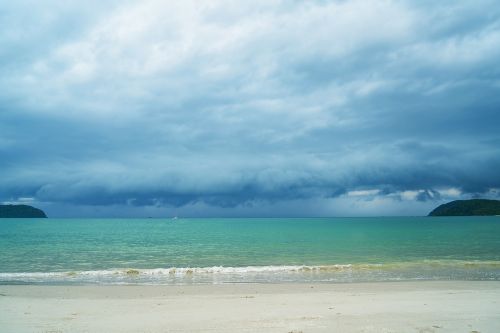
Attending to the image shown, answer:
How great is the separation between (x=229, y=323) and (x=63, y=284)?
46.8 feet

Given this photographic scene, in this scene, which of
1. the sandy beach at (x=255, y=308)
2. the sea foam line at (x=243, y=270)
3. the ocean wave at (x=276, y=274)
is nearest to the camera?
the sandy beach at (x=255, y=308)

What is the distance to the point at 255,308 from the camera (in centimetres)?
1443

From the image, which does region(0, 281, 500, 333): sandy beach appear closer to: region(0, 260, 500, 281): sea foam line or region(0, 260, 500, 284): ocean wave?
region(0, 260, 500, 284): ocean wave

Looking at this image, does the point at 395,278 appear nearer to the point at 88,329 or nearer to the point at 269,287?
the point at 269,287

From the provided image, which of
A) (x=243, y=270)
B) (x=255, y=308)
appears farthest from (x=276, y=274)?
(x=255, y=308)

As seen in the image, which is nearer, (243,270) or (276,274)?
(276,274)

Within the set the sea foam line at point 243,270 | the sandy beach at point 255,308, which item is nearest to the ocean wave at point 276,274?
the sea foam line at point 243,270

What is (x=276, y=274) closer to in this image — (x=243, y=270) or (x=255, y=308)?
(x=243, y=270)

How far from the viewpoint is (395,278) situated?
24297 mm

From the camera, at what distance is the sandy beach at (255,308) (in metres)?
11.9

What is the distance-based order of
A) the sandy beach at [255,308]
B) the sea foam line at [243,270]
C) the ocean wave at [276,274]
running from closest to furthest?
1. the sandy beach at [255,308]
2. the ocean wave at [276,274]
3. the sea foam line at [243,270]

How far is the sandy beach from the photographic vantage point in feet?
39.0

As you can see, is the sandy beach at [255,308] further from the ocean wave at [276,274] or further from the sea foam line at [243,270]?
the sea foam line at [243,270]

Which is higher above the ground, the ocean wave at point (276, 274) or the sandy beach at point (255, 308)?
the sandy beach at point (255, 308)
